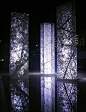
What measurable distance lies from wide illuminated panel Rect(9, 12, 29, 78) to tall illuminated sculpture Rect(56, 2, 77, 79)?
2.01 meters

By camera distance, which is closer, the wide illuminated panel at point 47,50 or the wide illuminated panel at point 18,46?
the wide illuminated panel at point 18,46

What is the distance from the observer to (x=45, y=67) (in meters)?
9.33

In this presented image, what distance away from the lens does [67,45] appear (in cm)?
712

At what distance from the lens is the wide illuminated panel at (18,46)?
25.9ft

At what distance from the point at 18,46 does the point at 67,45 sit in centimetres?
264

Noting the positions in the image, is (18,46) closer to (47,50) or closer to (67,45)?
(47,50)

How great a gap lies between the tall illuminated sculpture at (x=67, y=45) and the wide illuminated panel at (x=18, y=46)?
2.01 metres

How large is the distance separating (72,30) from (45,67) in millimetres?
3217

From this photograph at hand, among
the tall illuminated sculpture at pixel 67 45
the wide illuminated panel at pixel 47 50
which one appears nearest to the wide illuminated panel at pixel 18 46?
the wide illuminated panel at pixel 47 50

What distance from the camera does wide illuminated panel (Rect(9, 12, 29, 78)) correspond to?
7.91 m

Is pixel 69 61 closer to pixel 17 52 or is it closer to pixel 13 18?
pixel 17 52

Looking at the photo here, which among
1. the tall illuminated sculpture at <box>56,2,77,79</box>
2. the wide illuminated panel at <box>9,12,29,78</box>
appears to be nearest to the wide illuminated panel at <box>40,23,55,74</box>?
the wide illuminated panel at <box>9,12,29,78</box>

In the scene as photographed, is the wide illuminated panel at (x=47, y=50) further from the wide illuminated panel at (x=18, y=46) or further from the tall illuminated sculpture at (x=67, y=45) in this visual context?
the tall illuminated sculpture at (x=67, y=45)

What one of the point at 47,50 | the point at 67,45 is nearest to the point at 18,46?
the point at 47,50
